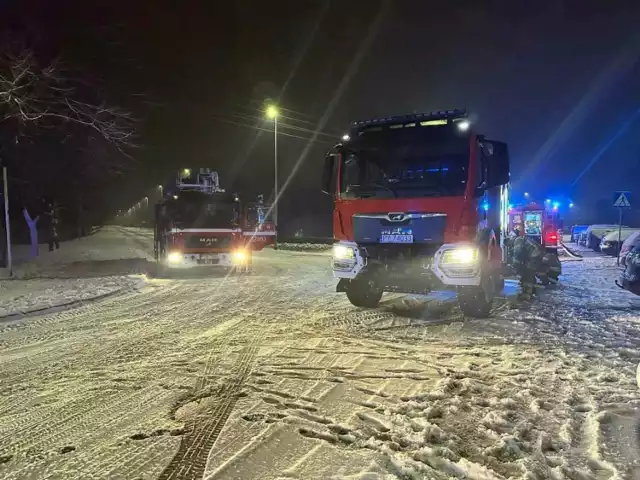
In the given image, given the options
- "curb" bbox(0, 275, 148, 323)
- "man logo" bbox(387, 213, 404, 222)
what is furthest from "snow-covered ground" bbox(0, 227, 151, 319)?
"man logo" bbox(387, 213, 404, 222)

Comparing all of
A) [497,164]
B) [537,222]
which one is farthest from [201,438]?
[537,222]

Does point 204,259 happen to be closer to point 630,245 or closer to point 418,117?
point 418,117

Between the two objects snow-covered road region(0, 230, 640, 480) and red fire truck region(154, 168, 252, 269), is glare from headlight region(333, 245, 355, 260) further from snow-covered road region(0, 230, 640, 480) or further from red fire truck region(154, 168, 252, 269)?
red fire truck region(154, 168, 252, 269)

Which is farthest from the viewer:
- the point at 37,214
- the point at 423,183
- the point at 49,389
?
the point at 37,214

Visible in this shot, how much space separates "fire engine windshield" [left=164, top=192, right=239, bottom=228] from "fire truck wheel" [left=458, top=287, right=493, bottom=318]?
30.9 feet

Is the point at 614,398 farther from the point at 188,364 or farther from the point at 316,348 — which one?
the point at 188,364

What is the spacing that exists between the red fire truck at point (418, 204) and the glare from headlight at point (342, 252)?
2 centimetres

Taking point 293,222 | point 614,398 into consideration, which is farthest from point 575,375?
point 293,222

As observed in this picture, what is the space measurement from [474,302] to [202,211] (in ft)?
33.2

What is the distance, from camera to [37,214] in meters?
27.7

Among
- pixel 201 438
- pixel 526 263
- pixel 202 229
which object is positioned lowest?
pixel 201 438

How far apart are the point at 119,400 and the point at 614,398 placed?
→ 495 cm

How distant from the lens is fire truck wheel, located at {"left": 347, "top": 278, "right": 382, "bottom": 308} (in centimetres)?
1017

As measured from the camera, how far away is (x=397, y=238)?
9.04 meters
